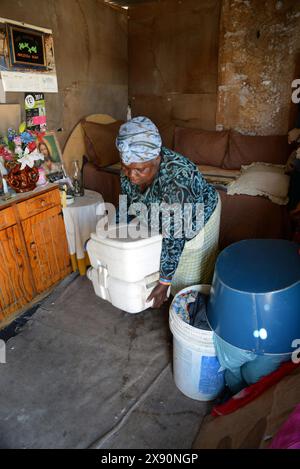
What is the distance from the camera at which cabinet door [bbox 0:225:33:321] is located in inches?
75.0

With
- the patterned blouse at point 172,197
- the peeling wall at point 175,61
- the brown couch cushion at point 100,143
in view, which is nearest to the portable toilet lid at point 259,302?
the patterned blouse at point 172,197

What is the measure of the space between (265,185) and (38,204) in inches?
71.6

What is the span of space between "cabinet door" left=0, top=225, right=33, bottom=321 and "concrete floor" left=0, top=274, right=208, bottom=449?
0.16m

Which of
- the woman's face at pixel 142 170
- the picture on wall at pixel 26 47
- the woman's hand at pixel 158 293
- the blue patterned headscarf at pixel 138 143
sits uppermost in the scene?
the picture on wall at pixel 26 47

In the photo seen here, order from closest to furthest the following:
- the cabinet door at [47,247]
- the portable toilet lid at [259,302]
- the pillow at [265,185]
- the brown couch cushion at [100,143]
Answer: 1. the portable toilet lid at [259,302]
2. the cabinet door at [47,247]
3. the pillow at [265,185]
4. the brown couch cushion at [100,143]

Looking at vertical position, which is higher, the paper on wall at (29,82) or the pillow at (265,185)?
the paper on wall at (29,82)

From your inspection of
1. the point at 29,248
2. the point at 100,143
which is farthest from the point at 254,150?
the point at 29,248

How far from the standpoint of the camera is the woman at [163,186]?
1345mm

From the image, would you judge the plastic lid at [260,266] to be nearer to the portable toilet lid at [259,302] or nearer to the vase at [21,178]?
the portable toilet lid at [259,302]

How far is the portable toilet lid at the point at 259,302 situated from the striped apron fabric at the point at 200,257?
1.17 ft

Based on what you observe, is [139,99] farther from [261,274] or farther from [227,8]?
[261,274]

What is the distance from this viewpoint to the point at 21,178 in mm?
2029

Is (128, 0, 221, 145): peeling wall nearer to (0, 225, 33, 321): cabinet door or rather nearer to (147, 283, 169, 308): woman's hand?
(0, 225, 33, 321): cabinet door

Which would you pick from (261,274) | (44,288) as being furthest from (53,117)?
(261,274)
